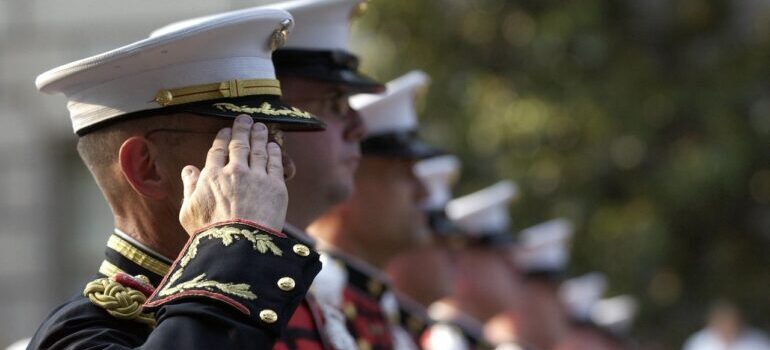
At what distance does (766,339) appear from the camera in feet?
36.2

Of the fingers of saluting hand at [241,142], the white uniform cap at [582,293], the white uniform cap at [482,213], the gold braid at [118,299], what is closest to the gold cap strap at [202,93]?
the fingers of saluting hand at [241,142]

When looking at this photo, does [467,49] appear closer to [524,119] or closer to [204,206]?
[524,119]

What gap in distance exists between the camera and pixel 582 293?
34.1 feet

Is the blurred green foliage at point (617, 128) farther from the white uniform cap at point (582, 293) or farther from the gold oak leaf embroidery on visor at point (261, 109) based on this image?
the gold oak leaf embroidery on visor at point (261, 109)

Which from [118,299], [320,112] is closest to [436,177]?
[320,112]

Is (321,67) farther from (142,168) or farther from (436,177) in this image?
(436,177)

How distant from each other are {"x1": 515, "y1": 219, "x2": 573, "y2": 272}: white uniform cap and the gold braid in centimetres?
597

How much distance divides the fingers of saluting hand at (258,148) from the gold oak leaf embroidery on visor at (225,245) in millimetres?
135

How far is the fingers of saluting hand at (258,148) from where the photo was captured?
2680 millimetres

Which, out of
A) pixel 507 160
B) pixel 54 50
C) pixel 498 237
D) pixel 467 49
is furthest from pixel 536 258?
pixel 54 50

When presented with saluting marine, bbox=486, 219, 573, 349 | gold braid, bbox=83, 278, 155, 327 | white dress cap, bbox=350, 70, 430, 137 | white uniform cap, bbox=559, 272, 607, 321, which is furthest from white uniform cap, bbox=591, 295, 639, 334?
gold braid, bbox=83, 278, 155, 327

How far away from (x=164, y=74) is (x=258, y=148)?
0.30 m

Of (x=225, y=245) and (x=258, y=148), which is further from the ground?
(x=258, y=148)

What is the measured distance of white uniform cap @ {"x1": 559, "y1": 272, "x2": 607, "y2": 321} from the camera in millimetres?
9781
